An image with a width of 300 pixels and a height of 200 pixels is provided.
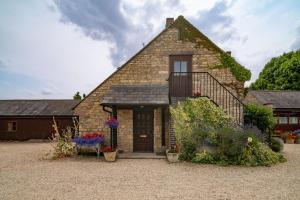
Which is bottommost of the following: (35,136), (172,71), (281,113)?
(35,136)

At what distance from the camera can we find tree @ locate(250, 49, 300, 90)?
111 ft

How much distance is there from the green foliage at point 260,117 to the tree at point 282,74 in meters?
24.8

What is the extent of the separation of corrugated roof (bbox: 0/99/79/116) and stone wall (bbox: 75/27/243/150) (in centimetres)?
866

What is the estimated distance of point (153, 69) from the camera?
13.6 m

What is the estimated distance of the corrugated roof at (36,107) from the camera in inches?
843

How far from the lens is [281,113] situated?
22.6m

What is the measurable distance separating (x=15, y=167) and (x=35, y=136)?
513 inches

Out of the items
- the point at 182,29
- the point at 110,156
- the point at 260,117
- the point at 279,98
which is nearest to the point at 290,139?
the point at 279,98

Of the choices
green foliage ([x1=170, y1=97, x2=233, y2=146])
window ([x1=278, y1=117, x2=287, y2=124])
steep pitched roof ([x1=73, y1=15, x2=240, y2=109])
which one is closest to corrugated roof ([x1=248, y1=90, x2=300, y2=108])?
window ([x1=278, y1=117, x2=287, y2=124])

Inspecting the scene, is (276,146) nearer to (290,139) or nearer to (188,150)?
(188,150)

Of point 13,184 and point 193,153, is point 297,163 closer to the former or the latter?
point 193,153

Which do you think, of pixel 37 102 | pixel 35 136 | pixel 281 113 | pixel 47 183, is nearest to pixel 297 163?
pixel 47 183

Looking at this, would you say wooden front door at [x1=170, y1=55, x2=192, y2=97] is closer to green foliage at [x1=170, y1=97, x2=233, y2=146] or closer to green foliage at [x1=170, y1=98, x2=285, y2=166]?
green foliage at [x1=170, y1=98, x2=285, y2=166]

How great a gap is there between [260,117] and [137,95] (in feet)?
21.6
